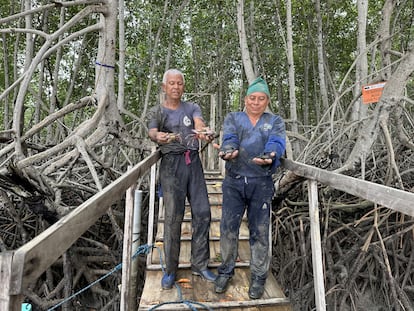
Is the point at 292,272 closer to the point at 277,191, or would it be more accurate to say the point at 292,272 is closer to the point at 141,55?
the point at 277,191

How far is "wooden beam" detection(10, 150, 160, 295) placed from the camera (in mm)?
561

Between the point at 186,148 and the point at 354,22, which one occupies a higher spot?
the point at 354,22

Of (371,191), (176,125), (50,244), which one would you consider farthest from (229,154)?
(50,244)

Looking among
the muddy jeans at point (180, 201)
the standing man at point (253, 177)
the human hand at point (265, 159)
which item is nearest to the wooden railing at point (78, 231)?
the human hand at point (265, 159)

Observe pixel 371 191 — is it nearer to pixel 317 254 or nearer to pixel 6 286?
pixel 317 254

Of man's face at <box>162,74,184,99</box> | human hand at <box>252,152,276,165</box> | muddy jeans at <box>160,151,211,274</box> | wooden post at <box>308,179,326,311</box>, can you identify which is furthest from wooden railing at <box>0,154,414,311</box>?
man's face at <box>162,74,184,99</box>

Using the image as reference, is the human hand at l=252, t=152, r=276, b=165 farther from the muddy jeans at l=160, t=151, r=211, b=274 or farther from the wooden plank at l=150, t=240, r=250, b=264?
the wooden plank at l=150, t=240, r=250, b=264

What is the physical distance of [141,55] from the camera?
8.91 meters

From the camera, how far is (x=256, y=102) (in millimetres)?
1810

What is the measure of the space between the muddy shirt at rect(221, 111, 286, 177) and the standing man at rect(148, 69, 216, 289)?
203 millimetres

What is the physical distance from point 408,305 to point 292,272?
1.01 metres

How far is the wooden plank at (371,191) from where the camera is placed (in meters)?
0.86

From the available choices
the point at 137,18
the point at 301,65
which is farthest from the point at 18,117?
the point at 301,65

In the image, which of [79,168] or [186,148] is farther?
[79,168]
